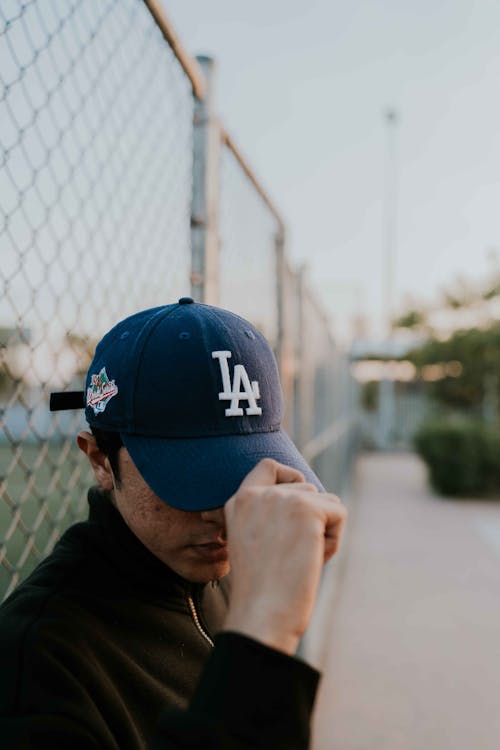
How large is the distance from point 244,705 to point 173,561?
15.5 inches

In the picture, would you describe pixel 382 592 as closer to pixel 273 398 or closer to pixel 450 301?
pixel 273 398

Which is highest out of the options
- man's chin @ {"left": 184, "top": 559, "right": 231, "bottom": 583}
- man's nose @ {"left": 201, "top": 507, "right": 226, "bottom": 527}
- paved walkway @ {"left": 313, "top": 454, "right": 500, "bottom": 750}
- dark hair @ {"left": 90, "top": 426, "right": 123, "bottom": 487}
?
dark hair @ {"left": 90, "top": 426, "right": 123, "bottom": 487}

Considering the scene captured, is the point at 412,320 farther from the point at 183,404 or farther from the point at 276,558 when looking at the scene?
the point at 276,558

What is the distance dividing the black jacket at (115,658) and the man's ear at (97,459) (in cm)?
3

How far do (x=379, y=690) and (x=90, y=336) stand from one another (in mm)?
3448

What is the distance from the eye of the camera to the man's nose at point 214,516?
1.20 metres

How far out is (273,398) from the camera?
4.50 ft

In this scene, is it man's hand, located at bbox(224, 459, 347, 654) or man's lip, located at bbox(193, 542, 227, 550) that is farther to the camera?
man's lip, located at bbox(193, 542, 227, 550)

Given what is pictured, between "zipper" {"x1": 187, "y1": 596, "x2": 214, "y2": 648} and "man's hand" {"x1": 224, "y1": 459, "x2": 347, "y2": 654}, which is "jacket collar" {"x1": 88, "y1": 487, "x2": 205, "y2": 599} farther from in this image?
"man's hand" {"x1": 224, "y1": 459, "x2": 347, "y2": 654}

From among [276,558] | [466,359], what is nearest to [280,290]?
[276,558]

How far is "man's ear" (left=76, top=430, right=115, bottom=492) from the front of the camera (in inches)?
50.8

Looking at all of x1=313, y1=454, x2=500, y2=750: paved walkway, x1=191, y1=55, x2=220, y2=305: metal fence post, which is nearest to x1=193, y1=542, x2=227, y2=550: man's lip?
x1=191, y1=55, x2=220, y2=305: metal fence post

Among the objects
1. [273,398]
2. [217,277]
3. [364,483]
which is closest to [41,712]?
[273,398]

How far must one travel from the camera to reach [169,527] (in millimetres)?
1233
